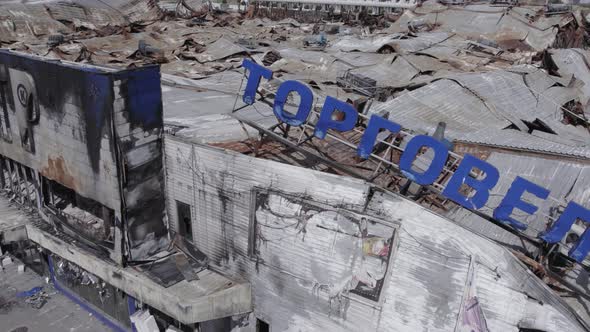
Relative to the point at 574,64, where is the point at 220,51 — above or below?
below

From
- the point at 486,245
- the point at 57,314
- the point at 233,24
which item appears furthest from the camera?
the point at 233,24

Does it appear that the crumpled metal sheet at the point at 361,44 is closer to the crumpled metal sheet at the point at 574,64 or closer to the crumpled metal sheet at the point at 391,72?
the crumpled metal sheet at the point at 391,72

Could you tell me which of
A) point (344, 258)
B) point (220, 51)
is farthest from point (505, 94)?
point (220, 51)

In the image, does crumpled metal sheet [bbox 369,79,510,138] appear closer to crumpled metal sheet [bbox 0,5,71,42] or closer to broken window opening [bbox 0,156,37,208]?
broken window opening [bbox 0,156,37,208]

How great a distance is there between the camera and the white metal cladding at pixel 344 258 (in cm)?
1135

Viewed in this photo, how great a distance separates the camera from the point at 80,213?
18281 mm

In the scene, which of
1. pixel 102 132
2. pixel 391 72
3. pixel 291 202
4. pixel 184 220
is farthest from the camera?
pixel 391 72

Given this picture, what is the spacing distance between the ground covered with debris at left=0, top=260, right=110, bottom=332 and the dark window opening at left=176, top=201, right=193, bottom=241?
6.05 m

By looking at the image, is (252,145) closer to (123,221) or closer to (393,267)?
(123,221)

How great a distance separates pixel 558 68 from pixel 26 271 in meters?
35.0

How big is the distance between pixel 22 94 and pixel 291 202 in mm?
12080

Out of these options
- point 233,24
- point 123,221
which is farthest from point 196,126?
point 233,24

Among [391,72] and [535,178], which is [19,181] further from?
[535,178]

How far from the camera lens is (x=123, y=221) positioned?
51.0 ft
